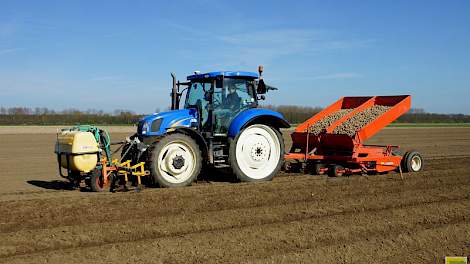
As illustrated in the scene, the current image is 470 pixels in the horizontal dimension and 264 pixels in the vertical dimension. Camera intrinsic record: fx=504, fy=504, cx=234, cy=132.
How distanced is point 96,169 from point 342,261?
471 cm

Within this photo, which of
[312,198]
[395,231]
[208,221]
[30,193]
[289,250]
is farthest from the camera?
[30,193]

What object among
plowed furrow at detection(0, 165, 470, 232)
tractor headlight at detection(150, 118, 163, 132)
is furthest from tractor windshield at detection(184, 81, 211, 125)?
→ plowed furrow at detection(0, 165, 470, 232)

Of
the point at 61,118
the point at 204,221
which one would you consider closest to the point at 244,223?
the point at 204,221

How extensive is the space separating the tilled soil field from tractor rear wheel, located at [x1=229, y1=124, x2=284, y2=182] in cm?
41

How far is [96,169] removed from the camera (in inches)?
316

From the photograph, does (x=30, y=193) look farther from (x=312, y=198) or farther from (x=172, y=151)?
(x=312, y=198)

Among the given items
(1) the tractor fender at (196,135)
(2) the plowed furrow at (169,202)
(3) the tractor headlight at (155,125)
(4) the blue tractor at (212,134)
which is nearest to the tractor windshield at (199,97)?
(4) the blue tractor at (212,134)

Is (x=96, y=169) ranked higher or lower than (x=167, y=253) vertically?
higher

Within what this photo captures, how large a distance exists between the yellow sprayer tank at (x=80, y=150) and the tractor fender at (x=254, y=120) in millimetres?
2416

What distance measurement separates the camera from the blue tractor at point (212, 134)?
8445 mm

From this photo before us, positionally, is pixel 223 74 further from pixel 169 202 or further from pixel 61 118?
pixel 61 118

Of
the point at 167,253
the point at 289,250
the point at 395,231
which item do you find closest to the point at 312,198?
the point at 395,231

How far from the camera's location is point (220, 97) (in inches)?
360

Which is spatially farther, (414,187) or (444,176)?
(444,176)
